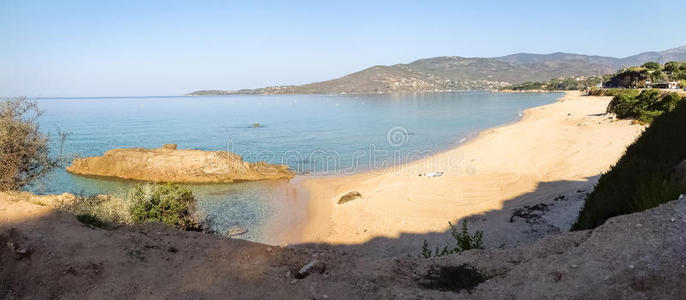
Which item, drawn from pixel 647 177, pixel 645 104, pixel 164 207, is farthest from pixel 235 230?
pixel 645 104

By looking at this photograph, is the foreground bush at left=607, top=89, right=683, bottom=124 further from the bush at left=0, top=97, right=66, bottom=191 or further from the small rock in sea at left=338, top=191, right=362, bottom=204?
the bush at left=0, top=97, right=66, bottom=191

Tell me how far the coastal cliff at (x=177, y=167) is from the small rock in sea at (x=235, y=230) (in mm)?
9514

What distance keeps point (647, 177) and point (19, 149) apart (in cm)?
1743

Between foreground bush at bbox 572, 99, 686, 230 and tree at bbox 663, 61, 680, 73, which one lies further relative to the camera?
tree at bbox 663, 61, 680, 73

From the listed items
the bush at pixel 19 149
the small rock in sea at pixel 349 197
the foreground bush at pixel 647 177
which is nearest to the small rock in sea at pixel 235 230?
the small rock in sea at pixel 349 197

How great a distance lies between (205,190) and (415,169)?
13.7 m

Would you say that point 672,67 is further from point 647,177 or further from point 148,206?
point 148,206

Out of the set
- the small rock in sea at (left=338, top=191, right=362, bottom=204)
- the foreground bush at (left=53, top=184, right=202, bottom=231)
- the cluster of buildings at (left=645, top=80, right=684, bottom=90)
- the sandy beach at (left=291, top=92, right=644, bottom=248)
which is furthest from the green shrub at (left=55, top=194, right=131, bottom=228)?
the cluster of buildings at (left=645, top=80, right=684, bottom=90)

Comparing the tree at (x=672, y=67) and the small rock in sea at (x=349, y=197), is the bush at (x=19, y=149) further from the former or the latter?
the tree at (x=672, y=67)

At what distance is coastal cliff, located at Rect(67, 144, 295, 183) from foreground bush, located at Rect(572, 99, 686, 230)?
2022 cm

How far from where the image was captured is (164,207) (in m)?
12.0

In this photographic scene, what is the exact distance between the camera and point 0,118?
40.2 ft

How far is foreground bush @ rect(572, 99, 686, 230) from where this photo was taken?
19.3ft

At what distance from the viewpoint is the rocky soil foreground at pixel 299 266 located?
400 centimetres
